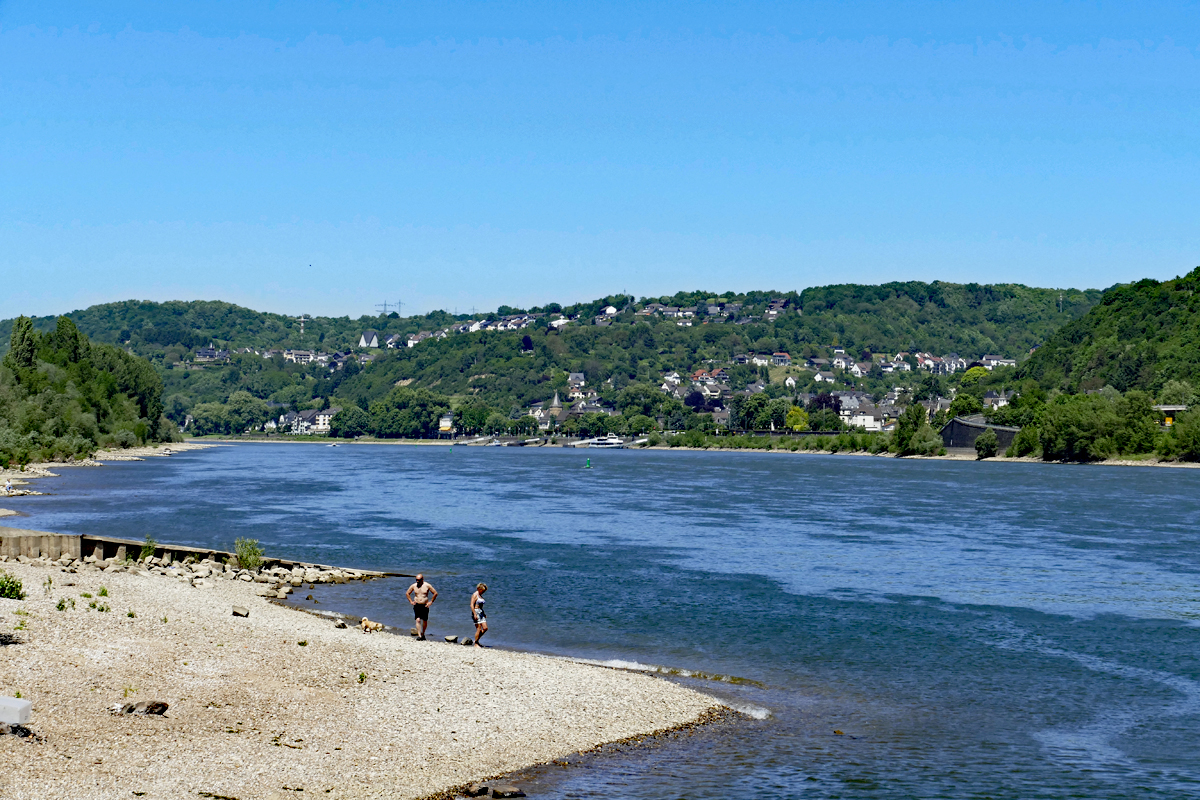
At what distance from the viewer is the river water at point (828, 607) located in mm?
21156

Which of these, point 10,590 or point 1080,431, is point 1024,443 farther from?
point 10,590

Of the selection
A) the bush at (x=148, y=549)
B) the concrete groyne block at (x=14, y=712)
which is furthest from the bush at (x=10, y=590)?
the bush at (x=148, y=549)

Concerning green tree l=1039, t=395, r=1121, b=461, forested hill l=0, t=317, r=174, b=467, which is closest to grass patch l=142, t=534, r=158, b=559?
forested hill l=0, t=317, r=174, b=467

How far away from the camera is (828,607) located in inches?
1564

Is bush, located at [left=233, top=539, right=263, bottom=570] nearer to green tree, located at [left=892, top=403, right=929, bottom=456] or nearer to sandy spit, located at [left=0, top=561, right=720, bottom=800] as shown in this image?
sandy spit, located at [left=0, top=561, right=720, bottom=800]

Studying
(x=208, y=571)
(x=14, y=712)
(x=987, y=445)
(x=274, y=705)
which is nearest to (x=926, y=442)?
(x=987, y=445)

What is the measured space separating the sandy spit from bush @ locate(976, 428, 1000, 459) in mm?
150287

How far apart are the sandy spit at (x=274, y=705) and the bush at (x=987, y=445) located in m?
150

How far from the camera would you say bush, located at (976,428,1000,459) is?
167 m

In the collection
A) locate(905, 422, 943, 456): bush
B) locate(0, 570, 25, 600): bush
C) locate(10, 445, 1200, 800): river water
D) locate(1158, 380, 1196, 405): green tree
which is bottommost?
locate(10, 445, 1200, 800): river water

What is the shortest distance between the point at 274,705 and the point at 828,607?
2327 cm

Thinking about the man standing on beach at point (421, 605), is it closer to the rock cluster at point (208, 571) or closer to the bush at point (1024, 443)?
the rock cluster at point (208, 571)

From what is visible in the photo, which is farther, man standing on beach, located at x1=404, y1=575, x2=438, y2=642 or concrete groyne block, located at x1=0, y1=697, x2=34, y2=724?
man standing on beach, located at x1=404, y1=575, x2=438, y2=642

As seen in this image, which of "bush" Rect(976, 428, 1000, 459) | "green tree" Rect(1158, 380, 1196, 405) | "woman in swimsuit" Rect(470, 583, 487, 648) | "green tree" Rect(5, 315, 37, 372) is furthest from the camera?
"bush" Rect(976, 428, 1000, 459)
